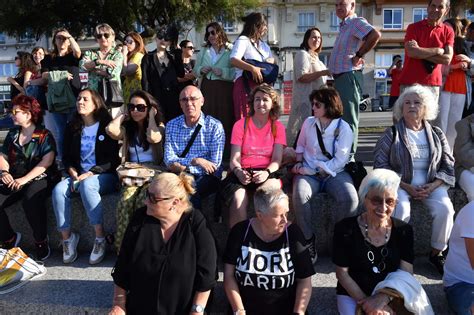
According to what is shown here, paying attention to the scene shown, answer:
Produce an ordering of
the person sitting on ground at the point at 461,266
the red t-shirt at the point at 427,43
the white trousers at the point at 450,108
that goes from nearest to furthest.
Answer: the person sitting on ground at the point at 461,266, the red t-shirt at the point at 427,43, the white trousers at the point at 450,108

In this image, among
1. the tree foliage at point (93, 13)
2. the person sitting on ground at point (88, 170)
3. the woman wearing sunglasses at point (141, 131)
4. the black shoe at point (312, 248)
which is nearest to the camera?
the black shoe at point (312, 248)

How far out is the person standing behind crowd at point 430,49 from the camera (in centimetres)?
457

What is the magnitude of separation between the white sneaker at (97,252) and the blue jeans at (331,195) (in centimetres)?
179

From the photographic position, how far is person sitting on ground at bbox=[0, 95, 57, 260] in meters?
3.84

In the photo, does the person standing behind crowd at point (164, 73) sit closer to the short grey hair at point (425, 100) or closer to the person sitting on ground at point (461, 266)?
the short grey hair at point (425, 100)

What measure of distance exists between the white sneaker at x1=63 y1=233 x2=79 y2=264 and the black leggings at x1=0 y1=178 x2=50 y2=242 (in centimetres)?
26

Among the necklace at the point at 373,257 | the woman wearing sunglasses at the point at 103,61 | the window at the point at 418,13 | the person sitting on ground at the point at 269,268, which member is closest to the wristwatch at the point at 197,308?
the person sitting on ground at the point at 269,268

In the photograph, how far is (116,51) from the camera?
5.57m

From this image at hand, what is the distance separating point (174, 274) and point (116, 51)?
3.80 metres

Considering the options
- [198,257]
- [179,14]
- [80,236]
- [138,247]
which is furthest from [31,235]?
[179,14]

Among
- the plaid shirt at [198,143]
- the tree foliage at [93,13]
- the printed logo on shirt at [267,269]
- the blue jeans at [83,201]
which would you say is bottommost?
the printed logo on shirt at [267,269]

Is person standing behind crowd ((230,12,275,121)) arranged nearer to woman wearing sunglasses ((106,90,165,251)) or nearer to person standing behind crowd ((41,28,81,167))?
woman wearing sunglasses ((106,90,165,251))

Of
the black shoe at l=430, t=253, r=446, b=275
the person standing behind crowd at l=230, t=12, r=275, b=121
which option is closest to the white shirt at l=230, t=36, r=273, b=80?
the person standing behind crowd at l=230, t=12, r=275, b=121

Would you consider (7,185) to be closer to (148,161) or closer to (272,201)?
(148,161)
